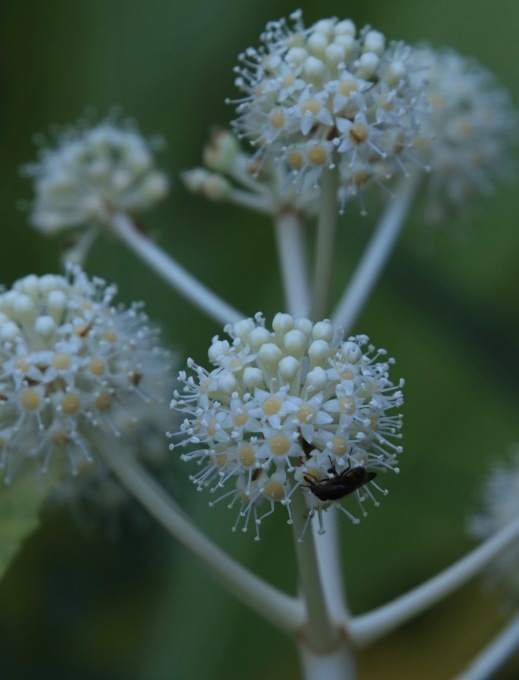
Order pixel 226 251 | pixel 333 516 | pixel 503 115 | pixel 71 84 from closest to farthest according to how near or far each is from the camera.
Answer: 1. pixel 333 516
2. pixel 503 115
3. pixel 226 251
4. pixel 71 84

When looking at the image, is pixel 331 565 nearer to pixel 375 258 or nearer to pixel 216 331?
pixel 375 258

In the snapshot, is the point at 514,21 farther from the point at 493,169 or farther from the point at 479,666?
the point at 479,666

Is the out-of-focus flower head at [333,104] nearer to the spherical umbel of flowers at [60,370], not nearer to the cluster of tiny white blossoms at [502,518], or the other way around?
the spherical umbel of flowers at [60,370]

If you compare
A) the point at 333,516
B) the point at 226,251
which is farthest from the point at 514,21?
the point at 333,516

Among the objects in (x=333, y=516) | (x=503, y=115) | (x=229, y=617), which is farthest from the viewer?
(x=229, y=617)

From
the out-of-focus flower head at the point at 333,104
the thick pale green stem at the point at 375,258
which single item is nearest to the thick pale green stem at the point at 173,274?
the thick pale green stem at the point at 375,258
